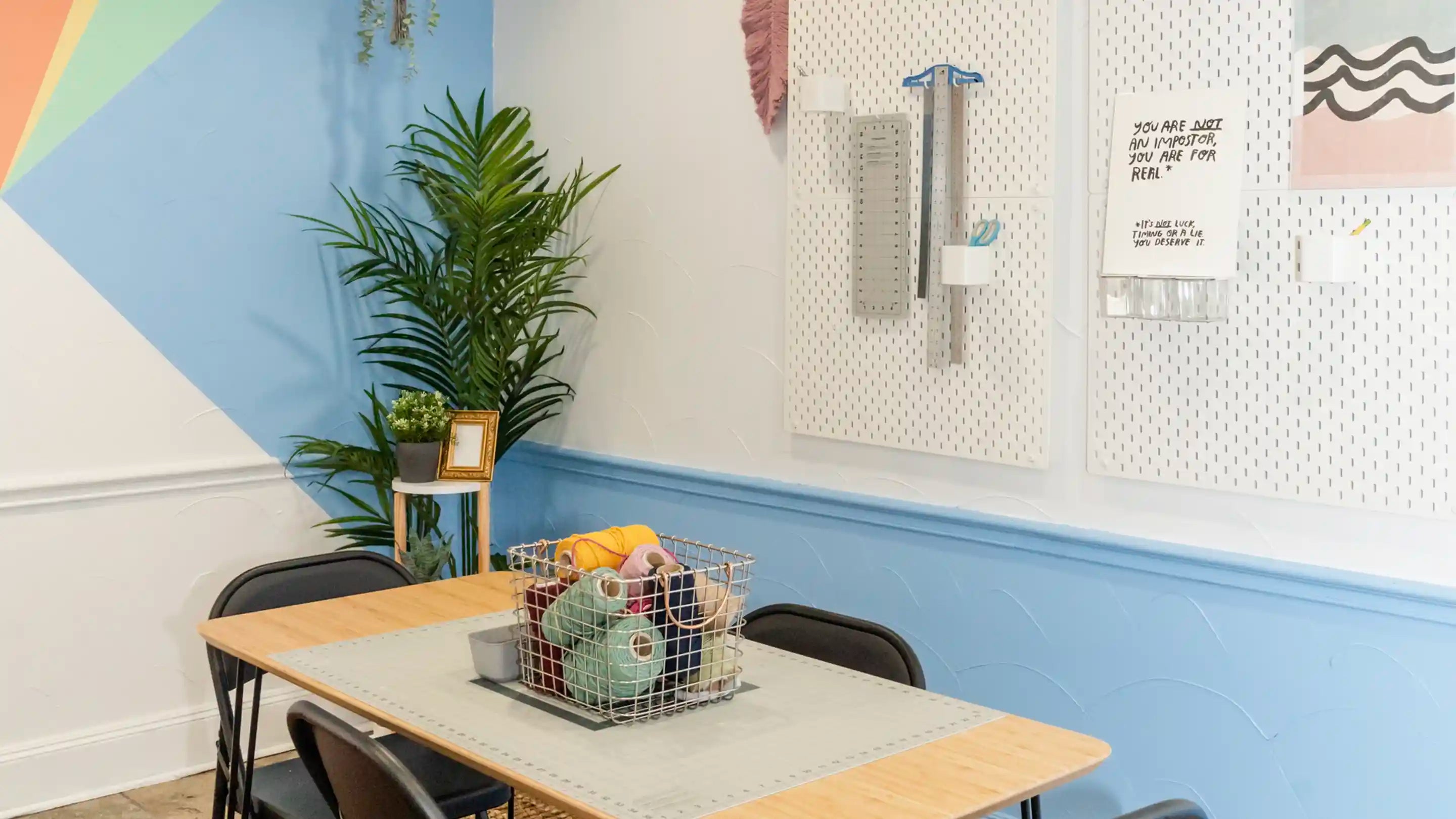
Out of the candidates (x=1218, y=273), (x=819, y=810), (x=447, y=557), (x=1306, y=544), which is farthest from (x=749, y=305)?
(x=819, y=810)

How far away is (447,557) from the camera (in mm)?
3709

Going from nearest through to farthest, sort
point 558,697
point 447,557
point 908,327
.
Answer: point 558,697 → point 908,327 → point 447,557

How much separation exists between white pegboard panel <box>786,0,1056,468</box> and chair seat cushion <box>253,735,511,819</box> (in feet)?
4.08

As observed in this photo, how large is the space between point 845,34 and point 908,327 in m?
0.74

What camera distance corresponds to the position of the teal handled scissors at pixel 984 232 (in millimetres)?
2910

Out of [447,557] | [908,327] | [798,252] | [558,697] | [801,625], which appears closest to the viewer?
[558,697]

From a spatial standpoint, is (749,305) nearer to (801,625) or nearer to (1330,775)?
(801,625)

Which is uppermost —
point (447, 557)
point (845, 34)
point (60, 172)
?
point (845, 34)

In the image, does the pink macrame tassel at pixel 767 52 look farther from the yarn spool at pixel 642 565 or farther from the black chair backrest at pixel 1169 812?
the black chair backrest at pixel 1169 812

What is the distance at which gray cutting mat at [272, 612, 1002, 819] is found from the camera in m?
1.64

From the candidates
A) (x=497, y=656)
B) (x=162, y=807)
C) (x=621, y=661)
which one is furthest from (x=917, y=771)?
(x=162, y=807)

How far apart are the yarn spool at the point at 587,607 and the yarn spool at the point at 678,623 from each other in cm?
6

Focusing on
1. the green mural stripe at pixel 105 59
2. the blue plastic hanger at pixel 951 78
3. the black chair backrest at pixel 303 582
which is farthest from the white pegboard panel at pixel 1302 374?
the green mural stripe at pixel 105 59

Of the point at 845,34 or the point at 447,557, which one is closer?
the point at 845,34
